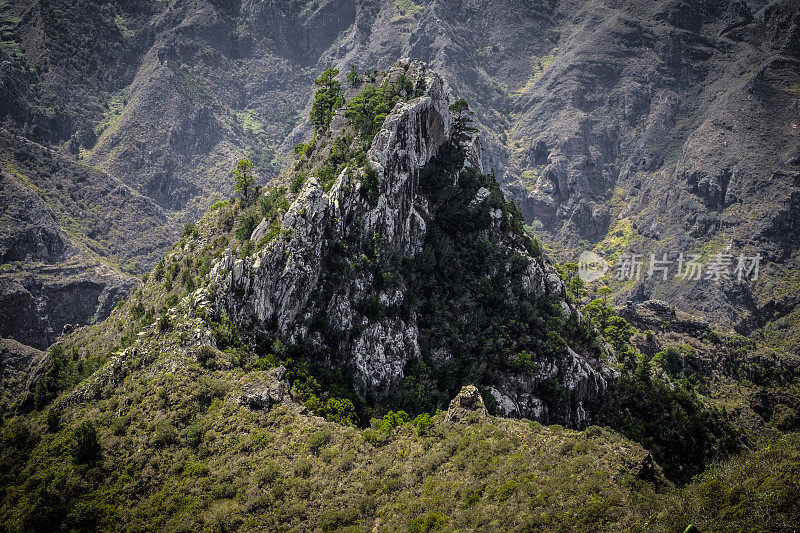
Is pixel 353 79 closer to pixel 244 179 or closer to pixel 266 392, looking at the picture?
pixel 244 179

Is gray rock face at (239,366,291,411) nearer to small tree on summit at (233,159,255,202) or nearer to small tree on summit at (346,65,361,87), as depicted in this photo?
small tree on summit at (233,159,255,202)

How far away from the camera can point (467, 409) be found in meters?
59.8

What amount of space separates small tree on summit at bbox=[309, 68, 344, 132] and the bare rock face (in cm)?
7038

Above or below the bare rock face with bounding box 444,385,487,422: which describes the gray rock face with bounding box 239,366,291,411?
below

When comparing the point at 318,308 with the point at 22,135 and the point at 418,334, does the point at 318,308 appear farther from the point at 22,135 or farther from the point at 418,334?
the point at 22,135

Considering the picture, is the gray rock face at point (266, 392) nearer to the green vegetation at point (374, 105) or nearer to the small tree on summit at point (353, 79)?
the green vegetation at point (374, 105)

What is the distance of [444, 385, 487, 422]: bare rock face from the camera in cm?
5825

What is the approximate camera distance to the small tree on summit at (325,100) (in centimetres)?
10462

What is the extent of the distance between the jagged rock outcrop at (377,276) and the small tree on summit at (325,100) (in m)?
8.55

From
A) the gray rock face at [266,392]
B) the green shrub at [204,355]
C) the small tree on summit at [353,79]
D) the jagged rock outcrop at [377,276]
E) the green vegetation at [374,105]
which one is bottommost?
the gray rock face at [266,392]

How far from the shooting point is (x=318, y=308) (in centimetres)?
7181

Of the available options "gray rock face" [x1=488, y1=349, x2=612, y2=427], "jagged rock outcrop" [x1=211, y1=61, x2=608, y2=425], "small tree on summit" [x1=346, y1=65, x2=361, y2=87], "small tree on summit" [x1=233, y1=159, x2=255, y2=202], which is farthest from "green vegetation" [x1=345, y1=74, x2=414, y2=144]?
"gray rock face" [x1=488, y1=349, x2=612, y2=427]

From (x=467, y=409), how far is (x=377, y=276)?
28175mm

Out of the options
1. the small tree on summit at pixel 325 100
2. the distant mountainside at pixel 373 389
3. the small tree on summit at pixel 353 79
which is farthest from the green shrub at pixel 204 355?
the small tree on summit at pixel 353 79
